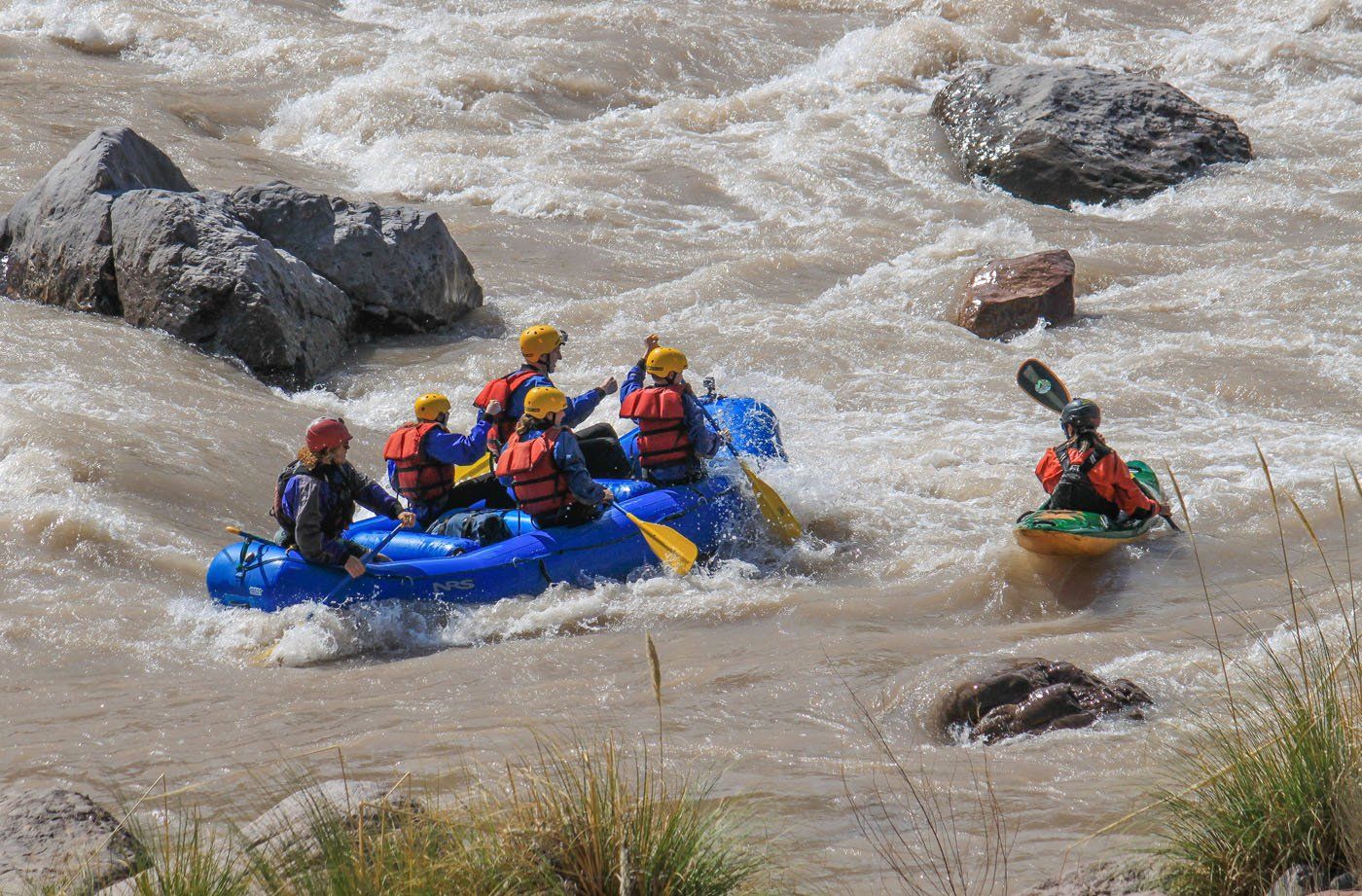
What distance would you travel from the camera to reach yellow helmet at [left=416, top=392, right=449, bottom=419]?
6.83 meters

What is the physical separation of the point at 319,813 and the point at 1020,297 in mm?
8563

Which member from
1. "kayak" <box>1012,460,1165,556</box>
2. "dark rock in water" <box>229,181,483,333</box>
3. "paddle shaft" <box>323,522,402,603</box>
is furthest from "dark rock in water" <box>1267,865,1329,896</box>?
"dark rock in water" <box>229,181,483,333</box>

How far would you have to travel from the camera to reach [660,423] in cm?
709

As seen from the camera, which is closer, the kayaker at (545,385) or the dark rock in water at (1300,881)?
the dark rock in water at (1300,881)

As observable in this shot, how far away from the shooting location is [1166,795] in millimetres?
2838

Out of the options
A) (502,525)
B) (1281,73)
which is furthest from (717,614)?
(1281,73)

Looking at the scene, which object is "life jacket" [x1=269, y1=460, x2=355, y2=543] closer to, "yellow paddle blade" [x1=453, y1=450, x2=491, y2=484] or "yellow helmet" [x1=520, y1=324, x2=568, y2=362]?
"yellow paddle blade" [x1=453, y1=450, x2=491, y2=484]

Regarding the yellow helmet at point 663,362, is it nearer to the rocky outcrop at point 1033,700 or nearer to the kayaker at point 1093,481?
the kayaker at point 1093,481

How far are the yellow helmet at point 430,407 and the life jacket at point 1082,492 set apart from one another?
3.20 metres

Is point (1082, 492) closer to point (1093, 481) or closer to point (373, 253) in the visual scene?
point (1093, 481)

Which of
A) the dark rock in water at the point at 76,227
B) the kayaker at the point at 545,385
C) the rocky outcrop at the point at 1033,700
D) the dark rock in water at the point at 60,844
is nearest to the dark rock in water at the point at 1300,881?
the rocky outcrop at the point at 1033,700

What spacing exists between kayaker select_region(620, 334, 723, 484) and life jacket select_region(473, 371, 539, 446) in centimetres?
62

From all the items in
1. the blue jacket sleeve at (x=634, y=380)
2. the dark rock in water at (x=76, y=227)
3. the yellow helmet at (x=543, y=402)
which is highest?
the dark rock in water at (x=76, y=227)

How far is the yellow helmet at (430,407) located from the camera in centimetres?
683
